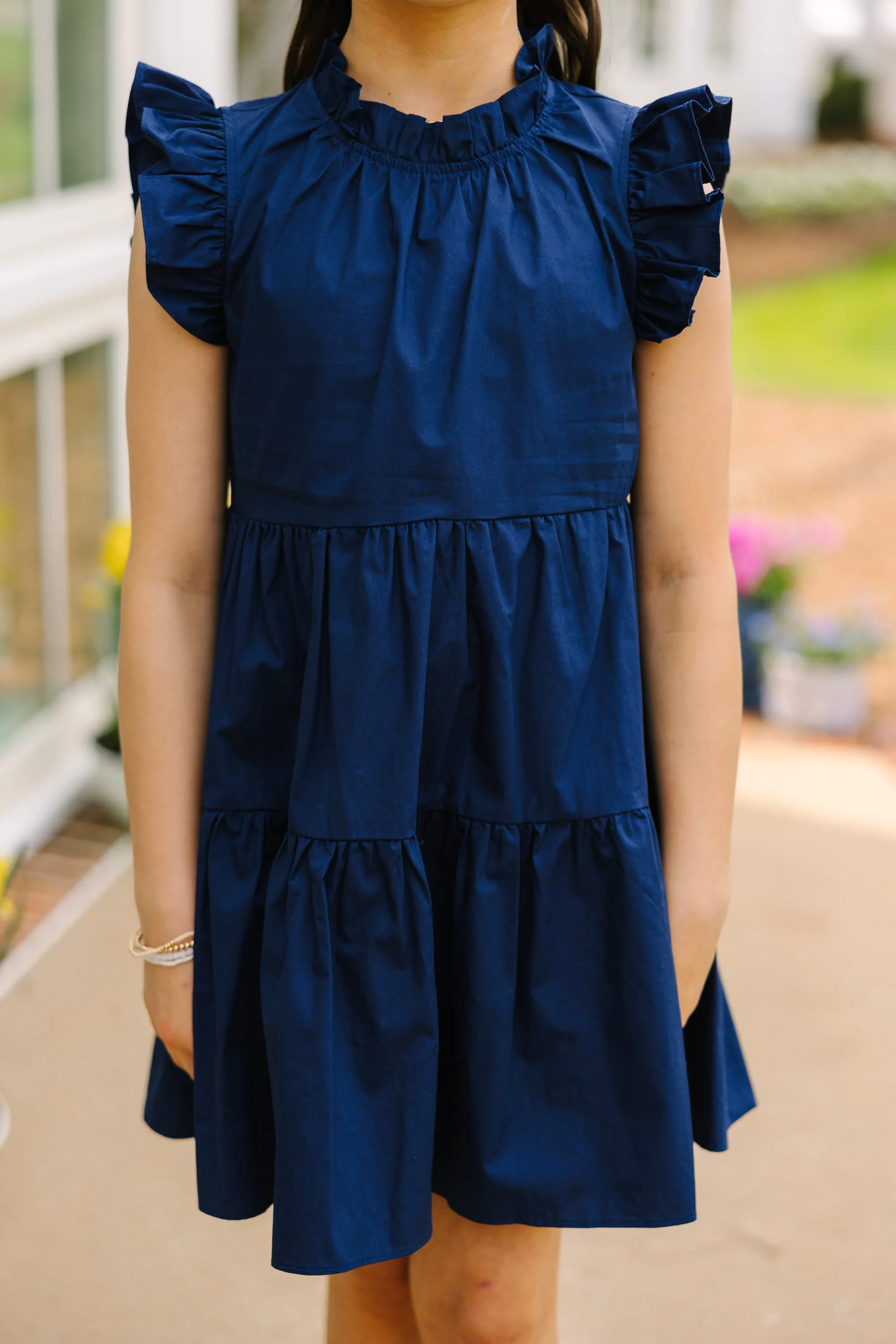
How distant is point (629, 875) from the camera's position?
121 centimetres

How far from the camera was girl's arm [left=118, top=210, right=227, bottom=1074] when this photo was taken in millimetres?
1227

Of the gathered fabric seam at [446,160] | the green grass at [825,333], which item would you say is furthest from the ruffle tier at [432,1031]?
the green grass at [825,333]

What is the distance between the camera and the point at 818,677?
459 centimetres

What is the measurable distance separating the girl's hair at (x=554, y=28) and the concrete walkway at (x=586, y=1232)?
1663mm

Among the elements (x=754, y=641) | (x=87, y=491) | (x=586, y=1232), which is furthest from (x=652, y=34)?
(x=586, y=1232)

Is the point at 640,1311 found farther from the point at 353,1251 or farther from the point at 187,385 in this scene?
the point at 187,385

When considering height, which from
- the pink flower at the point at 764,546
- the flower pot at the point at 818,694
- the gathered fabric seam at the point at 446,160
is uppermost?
the gathered fabric seam at the point at 446,160

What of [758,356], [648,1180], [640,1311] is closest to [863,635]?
[640,1311]

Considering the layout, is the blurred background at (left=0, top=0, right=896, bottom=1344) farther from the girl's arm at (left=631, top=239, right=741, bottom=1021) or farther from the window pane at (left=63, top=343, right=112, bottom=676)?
the girl's arm at (left=631, top=239, right=741, bottom=1021)

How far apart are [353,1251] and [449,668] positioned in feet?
1.59

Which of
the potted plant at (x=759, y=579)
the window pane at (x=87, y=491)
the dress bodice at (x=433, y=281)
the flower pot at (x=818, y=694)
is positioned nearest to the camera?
the dress bodice at (x=433, y=281)

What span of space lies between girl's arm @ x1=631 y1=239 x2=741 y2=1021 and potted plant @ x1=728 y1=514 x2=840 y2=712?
11.2 feet

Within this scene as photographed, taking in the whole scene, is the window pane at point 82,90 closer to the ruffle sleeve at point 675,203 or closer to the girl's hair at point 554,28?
the girl's hair at point 554,28

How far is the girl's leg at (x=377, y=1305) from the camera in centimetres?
147
